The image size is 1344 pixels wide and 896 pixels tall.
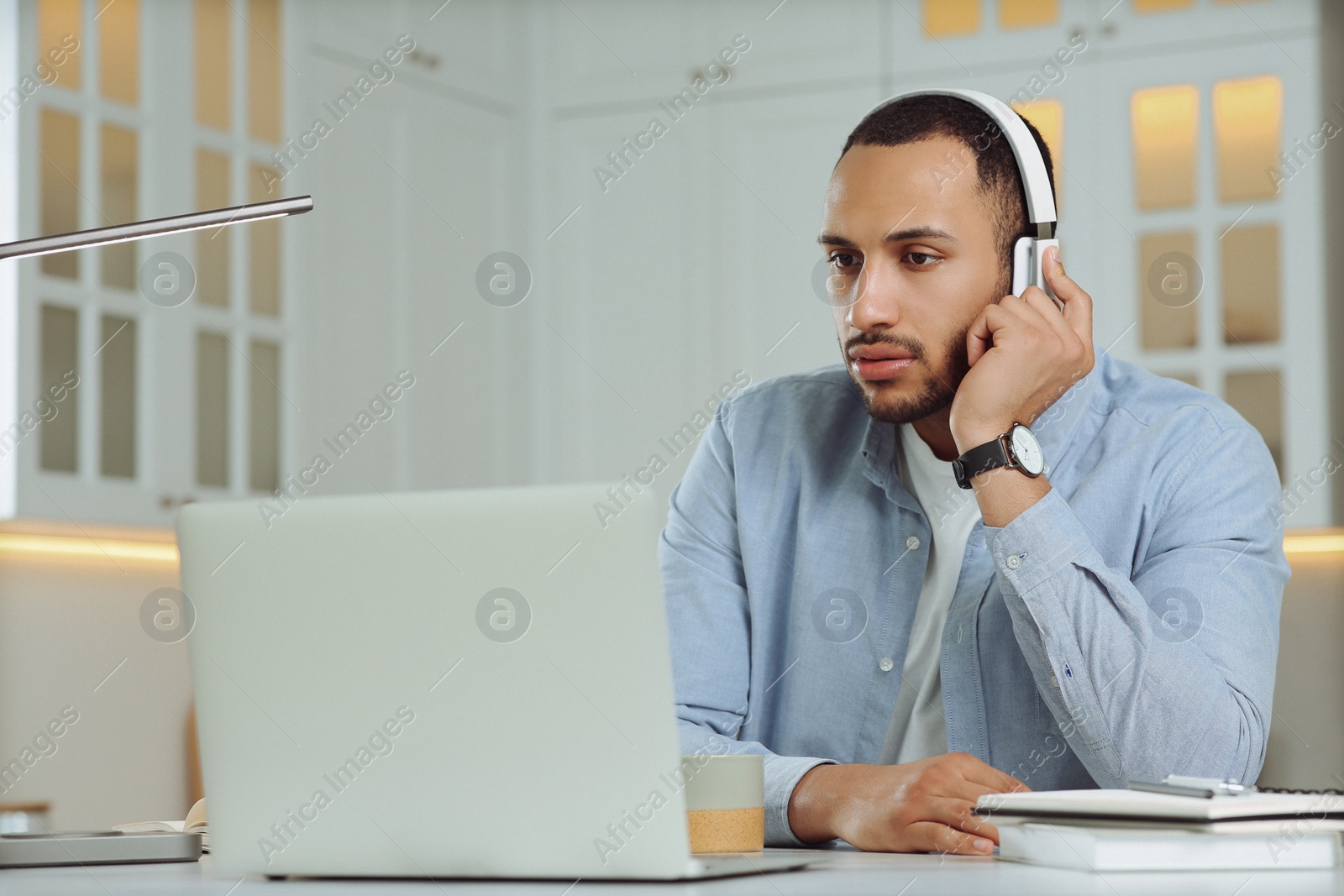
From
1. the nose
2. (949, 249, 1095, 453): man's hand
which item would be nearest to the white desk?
(949, 249, 1095, 453): man's hand

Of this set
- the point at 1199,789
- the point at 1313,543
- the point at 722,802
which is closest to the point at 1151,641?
the point at 1199,789

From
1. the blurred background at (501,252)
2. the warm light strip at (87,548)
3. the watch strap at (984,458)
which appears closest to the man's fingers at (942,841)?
the watch strap at (984,458)

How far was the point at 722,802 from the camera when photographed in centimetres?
86

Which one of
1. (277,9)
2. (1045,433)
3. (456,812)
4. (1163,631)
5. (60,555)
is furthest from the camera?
(277,9)

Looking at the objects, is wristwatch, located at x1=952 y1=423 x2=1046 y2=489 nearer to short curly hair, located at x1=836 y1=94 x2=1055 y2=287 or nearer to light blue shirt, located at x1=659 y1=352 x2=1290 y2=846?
light blue shirt, located at x1=659 y1=352 x2=1290 y2=846

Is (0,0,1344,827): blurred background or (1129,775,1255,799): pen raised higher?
(0,0,1344,827): blurred background

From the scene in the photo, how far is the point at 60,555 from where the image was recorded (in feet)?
8.74

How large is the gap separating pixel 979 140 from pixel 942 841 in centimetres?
70

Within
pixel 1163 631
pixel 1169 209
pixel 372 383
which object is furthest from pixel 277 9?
pixel 1163 631

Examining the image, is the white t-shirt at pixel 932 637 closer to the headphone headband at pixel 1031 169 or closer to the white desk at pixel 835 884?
the headphone headband at pixel 1031 169

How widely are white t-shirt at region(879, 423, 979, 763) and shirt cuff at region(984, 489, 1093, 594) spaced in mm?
173

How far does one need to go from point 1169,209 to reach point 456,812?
2.37 metres

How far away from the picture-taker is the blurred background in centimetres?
253

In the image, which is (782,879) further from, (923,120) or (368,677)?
(923,120)
